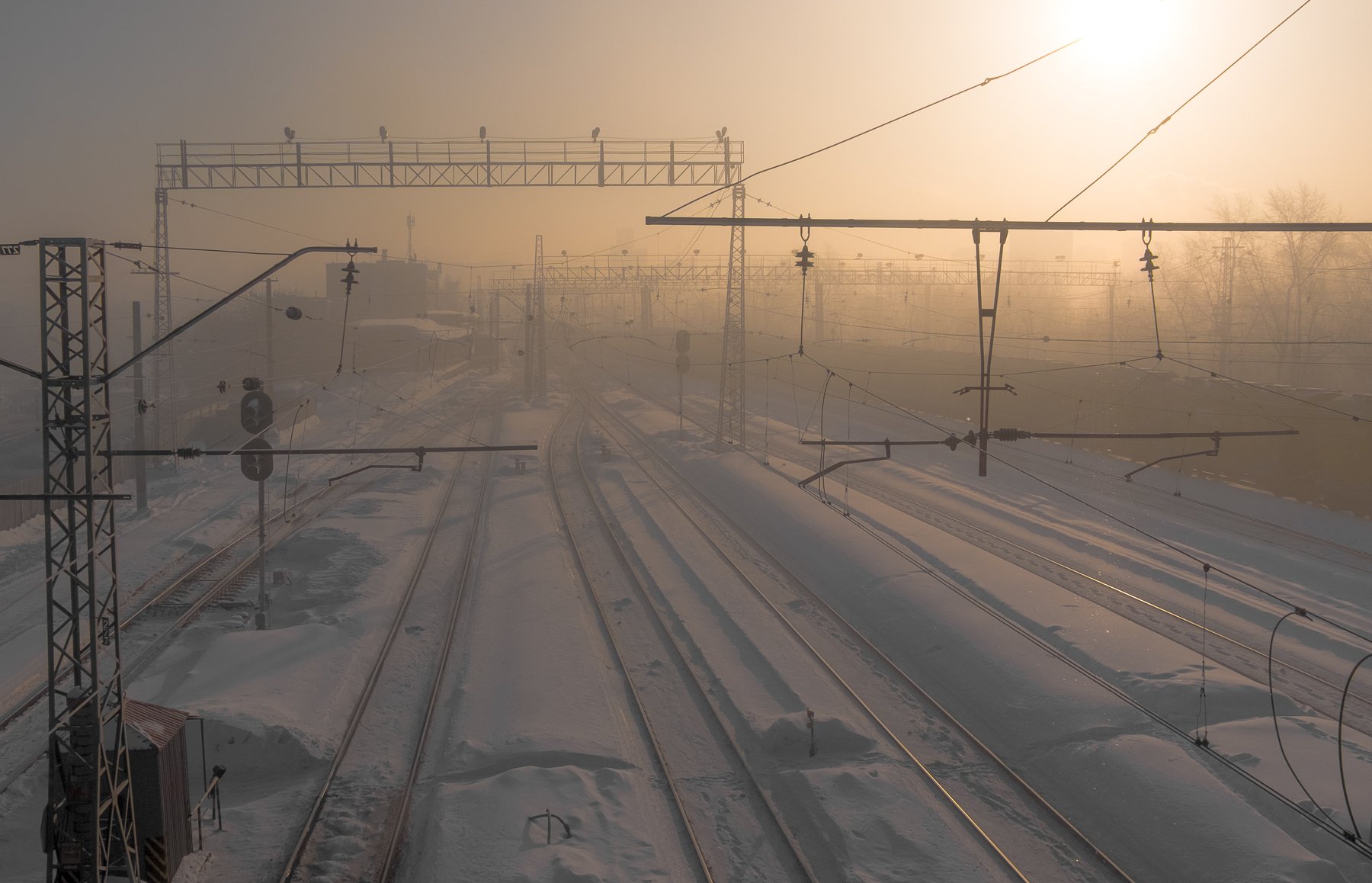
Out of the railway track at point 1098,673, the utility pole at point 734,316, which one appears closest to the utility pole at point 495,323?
the utility pole at point 734,316

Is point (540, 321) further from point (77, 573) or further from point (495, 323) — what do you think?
point (77, 573)

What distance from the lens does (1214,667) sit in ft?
40.9

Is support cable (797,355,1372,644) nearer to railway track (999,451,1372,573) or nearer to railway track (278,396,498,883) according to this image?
railway track (999,451,1372,573)

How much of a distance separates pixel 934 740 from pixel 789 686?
2079 millimetres

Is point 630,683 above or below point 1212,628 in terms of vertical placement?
below

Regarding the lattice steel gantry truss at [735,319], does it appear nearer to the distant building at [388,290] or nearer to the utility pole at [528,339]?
the utility pole at [528,339]

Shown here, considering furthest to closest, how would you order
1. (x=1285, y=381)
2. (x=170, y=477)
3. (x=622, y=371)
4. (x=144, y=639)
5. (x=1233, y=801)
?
(x=622, y=371) < (x=1285, y=381) < (x=170, y=477) < (x=144, y=639) < (x=1233, y=801)

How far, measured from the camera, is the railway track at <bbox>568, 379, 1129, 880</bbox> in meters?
8.70

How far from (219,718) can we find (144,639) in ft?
16.0

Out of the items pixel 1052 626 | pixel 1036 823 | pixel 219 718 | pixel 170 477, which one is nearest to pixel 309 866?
pixel 219 718

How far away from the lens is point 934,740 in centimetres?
1109

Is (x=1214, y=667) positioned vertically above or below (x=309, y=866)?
above

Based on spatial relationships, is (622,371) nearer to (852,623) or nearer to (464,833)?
(852,623)

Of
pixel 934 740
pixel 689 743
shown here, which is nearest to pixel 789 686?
pixel 689 743
